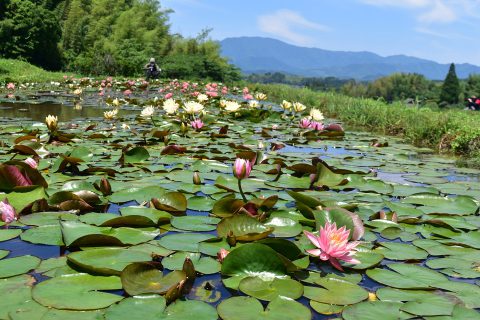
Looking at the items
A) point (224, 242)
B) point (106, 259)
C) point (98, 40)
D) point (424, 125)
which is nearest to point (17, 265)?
point (106, 259)

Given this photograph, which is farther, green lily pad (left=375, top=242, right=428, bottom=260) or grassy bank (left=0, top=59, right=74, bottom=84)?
grassy bank (left=0, top=59, right=74, bottom=84)

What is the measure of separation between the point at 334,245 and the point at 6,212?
51.1 inches

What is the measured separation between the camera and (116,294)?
1.26 m

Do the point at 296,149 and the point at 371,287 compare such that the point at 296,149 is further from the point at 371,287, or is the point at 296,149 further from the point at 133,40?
the point at 133,40

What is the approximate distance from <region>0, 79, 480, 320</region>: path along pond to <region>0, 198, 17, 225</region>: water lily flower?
0.03 meters

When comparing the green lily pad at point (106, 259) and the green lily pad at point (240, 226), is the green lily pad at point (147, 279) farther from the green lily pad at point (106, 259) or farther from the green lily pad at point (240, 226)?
the green lily pad at point (240, 226)

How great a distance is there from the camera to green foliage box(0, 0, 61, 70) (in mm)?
20172

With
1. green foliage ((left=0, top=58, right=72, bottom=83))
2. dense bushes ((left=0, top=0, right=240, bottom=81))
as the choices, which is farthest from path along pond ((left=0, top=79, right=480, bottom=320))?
dense bushes ((left=0, top=0, right=240, bottom=81))

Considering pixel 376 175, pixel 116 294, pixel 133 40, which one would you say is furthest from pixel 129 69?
pixel 116 294

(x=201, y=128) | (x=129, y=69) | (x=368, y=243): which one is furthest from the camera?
(x=129, y=69)

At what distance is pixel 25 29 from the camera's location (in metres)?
20.5

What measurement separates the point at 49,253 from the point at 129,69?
20.6 m

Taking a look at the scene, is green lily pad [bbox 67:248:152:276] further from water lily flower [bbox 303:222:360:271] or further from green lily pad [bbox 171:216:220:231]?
water lily flower [bbox 303:222:360:271]

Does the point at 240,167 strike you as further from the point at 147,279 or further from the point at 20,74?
the point at 20,74
